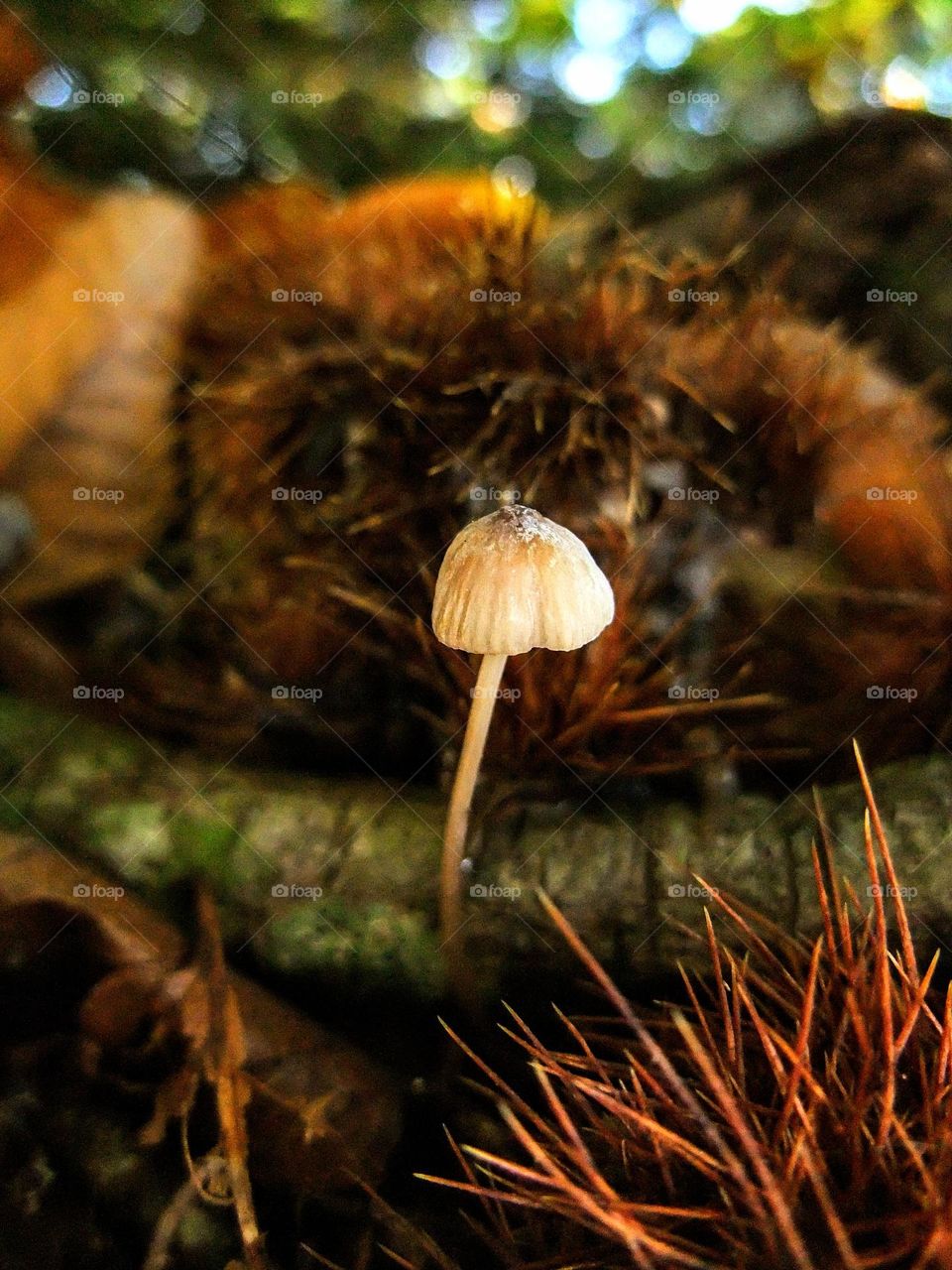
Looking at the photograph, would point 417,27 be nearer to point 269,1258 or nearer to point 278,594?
point 278,594

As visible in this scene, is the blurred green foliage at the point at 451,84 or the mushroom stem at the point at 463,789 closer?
the mushroom stem at the point at 463,789

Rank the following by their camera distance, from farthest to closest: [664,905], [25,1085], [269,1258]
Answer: [664,905] < [25,1085] < [269,1258]

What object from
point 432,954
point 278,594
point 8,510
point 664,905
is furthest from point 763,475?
point 8,510

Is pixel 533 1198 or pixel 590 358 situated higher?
pixel 590 358

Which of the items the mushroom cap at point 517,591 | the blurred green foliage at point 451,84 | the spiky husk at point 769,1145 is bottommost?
the spiky husk at point 769,1145

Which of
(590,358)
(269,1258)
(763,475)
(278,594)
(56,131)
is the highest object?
(56,131)

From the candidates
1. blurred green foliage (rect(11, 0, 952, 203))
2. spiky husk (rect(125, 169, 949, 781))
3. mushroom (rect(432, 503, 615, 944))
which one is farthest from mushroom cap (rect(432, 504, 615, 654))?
blurred green foliage (rect(11, 0, 952, 203))

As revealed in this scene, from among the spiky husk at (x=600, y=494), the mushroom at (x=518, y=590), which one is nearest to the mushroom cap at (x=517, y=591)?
the mushroom at (x=518, y=590)

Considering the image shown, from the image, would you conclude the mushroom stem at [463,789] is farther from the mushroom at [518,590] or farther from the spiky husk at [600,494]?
the spiky husk at [600,494]
